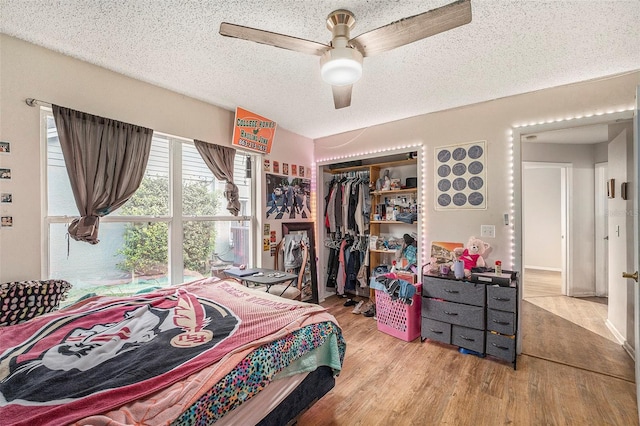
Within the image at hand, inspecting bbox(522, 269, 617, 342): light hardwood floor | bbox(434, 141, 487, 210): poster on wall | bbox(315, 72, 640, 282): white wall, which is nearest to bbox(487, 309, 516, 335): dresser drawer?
bbox(315, 72, 640, 282): white wall

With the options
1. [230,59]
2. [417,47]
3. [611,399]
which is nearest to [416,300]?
[611,399]

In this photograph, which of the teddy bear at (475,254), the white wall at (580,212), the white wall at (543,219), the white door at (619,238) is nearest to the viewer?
the white door at (619,238)

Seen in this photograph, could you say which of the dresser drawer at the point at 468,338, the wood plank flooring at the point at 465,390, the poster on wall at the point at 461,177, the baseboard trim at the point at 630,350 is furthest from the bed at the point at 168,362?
the baseboard trim at the point at 630,350

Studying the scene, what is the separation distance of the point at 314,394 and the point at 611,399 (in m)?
2.13

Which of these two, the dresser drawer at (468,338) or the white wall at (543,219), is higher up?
the white wall at (543,219)

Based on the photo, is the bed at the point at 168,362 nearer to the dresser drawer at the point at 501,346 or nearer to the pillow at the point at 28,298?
the pillow at the point at 28,298

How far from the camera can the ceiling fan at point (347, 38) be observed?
133 cm

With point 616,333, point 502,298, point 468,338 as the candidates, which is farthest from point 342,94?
point 616,333

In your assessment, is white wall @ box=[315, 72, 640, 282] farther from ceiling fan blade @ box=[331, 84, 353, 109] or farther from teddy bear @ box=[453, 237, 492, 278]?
ceiling fan blade @ box=[331, 84, 353, 109]

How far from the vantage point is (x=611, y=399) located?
199 cm

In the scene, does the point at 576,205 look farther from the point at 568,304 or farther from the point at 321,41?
the point at 321,41

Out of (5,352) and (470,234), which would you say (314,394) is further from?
(470,234)

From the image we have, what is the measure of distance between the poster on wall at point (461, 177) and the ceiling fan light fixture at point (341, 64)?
1904mm

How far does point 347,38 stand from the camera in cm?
157
